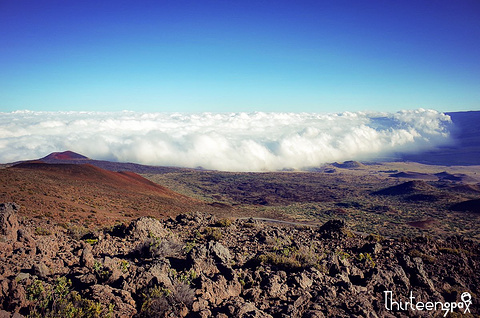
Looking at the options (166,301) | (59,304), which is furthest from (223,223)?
(59,304)

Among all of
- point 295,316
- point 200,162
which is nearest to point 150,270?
point 295,316

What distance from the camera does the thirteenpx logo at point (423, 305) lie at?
6.53 m

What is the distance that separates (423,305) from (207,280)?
17.4 ft

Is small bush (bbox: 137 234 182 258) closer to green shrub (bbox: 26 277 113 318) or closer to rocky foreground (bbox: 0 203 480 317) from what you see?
rocky foreground (bbox: 0 203 480 317)

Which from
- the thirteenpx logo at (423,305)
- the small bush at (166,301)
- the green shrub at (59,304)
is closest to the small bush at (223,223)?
the small bush at (166,301)

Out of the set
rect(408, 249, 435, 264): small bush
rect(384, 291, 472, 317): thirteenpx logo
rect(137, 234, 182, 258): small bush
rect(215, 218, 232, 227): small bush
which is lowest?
rect(408, 249, 435, 264): small bush

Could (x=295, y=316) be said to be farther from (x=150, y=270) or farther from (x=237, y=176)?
(x=237, y=176)

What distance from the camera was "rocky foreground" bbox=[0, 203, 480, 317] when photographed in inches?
207

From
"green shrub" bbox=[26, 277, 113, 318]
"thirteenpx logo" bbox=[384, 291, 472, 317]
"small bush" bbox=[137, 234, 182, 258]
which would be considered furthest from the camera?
"small bush" bbox=[137, 234, 182, 258]

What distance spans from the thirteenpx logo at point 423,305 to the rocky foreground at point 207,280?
0.09ft

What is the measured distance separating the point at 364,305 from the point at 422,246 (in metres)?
7.78

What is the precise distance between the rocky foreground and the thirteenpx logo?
3 cm

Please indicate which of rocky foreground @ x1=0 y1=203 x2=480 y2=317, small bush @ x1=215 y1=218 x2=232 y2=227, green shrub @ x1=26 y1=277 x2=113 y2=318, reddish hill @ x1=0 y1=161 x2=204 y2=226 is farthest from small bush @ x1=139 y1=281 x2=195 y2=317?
reddish hill @ x1=0 y1=161 x2=204 y2=226

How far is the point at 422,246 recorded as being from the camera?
1178 cm
